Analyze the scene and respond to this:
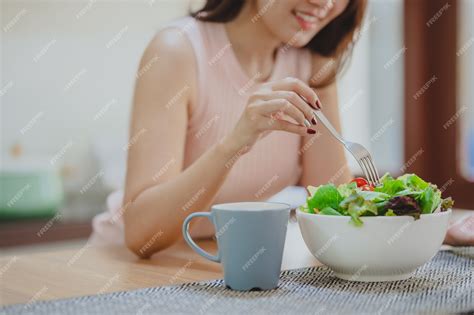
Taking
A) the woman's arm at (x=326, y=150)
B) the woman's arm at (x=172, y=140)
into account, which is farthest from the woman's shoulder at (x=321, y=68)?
the woman's arm at (x=172, y=140)

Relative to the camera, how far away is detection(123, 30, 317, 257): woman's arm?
1.10m

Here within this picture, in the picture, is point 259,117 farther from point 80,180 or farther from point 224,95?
A: point 80,180

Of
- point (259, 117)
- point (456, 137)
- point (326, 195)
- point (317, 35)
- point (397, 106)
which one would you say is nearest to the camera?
point (326, 195)

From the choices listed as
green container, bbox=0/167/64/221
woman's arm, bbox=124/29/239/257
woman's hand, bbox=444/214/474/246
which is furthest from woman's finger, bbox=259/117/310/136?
green container, bbox=0/167/64/221

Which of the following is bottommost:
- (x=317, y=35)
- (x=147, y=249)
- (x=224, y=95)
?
(x=147, y=249)

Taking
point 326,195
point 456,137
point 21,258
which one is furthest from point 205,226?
point 456,137

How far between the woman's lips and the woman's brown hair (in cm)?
19

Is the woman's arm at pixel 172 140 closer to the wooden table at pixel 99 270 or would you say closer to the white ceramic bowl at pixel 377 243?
the wooden table at pixel 99 270

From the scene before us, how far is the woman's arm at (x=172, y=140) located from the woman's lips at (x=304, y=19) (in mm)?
245

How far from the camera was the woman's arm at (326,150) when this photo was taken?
5.43 feet

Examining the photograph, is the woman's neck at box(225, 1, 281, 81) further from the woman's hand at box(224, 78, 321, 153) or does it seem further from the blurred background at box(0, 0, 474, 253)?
the blurred background at box(0, 0, 474, 253)

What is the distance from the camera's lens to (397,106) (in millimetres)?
3496

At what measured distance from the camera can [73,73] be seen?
298cm

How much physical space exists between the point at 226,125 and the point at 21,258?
598 millimetres
